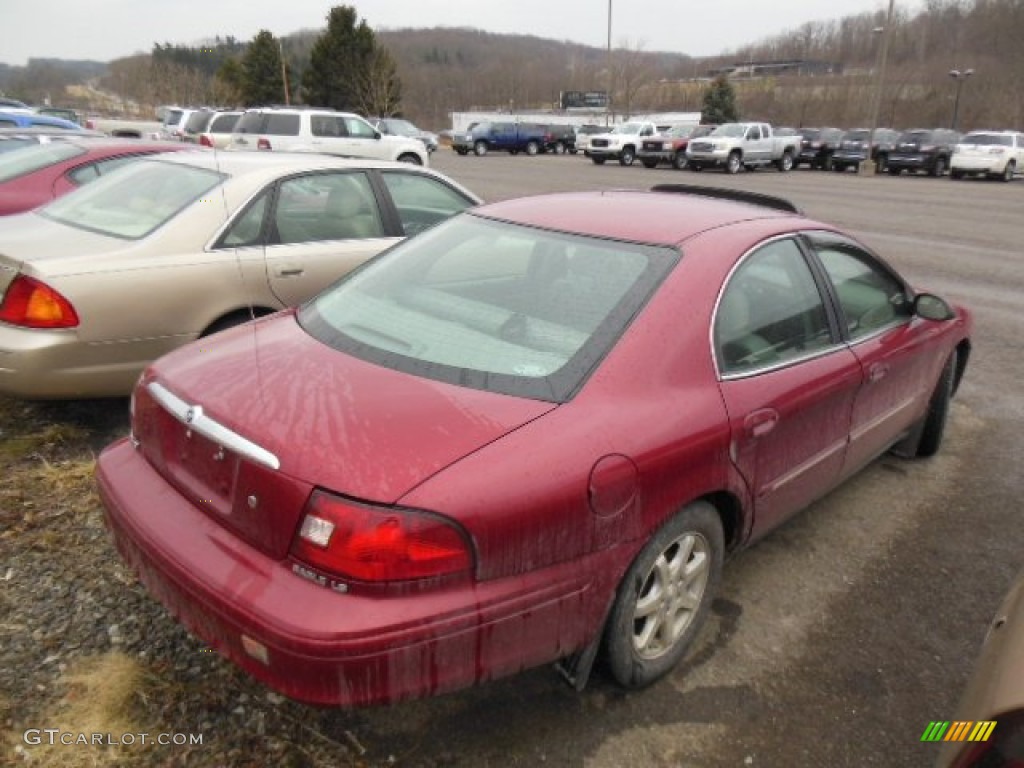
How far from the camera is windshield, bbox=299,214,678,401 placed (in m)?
2.32

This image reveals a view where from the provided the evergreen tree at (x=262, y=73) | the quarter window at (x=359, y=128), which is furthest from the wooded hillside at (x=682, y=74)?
the quarter window at (x=359, y=128)

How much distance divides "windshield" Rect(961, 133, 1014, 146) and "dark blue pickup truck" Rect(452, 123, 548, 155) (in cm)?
1975

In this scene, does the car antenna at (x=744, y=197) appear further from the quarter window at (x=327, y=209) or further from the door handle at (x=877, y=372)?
the quarter window at (x=327, y=209)

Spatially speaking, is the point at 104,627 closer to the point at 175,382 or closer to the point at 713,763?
the point at 175,382

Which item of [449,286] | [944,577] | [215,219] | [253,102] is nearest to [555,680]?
[449,286]

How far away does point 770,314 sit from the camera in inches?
114

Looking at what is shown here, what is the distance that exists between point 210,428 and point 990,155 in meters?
32.6

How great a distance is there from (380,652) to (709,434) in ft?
3.88

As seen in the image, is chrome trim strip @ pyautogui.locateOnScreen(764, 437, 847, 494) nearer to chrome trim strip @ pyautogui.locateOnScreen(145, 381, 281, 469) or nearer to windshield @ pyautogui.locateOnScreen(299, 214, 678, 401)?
windshield @ pyautogui.locateOnScreen(299, 214, 678, 401)

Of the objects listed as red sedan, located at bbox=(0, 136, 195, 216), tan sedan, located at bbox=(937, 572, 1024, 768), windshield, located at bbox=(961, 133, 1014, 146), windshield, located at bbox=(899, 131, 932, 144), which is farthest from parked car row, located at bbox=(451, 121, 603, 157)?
tan sedan, located at bbox=(937, 572, 1024, 768)

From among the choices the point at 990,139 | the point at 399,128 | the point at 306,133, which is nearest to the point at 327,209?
the point at 306,133

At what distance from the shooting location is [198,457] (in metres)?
2.19

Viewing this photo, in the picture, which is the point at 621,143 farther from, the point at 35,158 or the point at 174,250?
the point at 174,250

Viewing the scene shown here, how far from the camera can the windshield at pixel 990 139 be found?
2838cm
